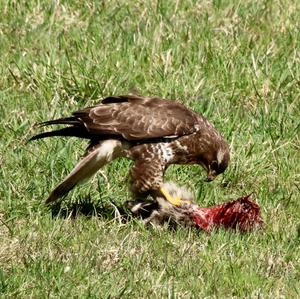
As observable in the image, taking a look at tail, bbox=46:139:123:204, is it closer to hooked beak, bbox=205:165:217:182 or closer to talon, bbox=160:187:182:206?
talon, bbox=160:187:182:206

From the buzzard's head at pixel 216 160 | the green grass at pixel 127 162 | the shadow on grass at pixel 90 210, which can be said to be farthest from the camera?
the buzzard's head at pixel 216 160

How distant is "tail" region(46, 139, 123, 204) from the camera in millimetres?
8656

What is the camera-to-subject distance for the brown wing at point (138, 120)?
8.77 meters

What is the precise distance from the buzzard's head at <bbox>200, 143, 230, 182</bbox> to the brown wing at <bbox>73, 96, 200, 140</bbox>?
Result: 0.22m

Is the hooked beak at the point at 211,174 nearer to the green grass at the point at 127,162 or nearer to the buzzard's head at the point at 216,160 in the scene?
the buzzard's head at the point at 216,160

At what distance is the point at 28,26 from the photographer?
36.7 ft

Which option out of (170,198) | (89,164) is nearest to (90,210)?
(89,164)

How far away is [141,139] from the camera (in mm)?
8797

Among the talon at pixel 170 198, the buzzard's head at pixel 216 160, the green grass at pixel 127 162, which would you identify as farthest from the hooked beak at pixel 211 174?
the talon at pixel 170 198

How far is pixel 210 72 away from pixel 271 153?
1.24 m

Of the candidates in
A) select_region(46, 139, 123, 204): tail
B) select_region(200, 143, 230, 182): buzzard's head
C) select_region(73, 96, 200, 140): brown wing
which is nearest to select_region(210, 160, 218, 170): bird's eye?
select_region(200, 143, 230, 182): buzzard's head

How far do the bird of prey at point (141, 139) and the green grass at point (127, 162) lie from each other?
292 millimetres

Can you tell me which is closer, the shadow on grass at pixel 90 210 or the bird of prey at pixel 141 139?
the shadow on grass at pixel 90 210

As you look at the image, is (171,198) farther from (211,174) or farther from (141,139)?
(141,139)
